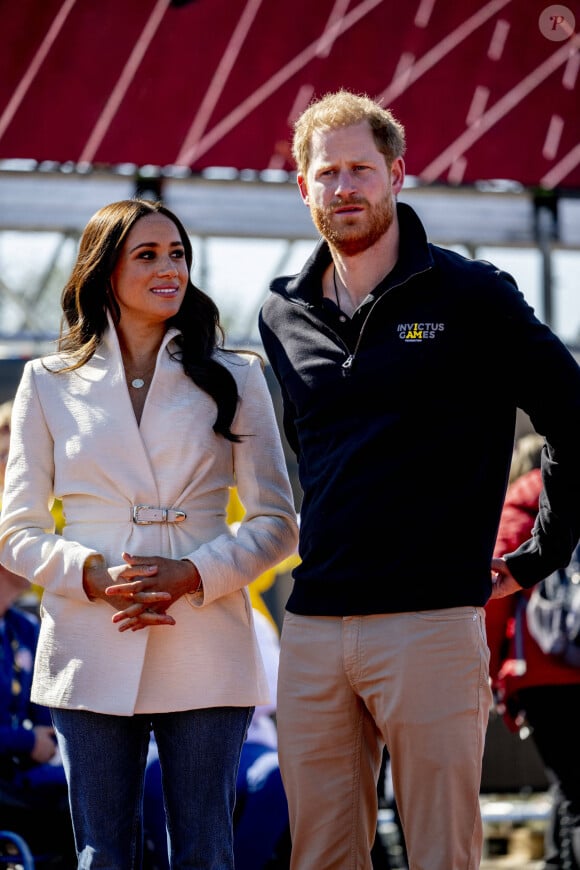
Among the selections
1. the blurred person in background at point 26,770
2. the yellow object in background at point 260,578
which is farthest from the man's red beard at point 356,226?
the yellow object in background at point 260,578

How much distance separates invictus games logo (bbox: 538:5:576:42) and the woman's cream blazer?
492cm

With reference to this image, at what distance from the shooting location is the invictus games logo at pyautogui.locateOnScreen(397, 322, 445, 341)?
6.74ft

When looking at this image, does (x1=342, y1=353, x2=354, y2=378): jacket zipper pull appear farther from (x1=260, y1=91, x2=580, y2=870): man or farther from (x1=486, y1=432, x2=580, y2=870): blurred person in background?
(x1=486, y1=432, x2=580, y2=870): blurred person in background

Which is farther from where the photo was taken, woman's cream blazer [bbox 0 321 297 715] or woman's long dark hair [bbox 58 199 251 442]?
woman's long dark hair [bbox 58 199 251 442]

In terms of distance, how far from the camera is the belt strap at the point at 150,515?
219cm

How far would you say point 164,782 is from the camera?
212 centimetres

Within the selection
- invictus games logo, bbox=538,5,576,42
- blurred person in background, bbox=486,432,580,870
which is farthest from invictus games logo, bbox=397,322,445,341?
invictus games logo, bbox=538,5,576,42

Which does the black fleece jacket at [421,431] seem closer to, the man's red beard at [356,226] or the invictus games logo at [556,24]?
the man's red beard at [356,226]

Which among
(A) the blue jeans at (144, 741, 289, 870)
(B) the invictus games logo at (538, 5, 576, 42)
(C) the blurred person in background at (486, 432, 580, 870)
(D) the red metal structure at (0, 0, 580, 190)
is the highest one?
(B) the invictus games logo at (538, 5, 576, 42)

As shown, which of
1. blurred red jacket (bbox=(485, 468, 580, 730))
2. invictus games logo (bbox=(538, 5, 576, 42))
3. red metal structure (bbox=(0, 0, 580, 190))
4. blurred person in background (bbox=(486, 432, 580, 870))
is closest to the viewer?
blurred red jacket (bbox=(485, 468, 580, 730))

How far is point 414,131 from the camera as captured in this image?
20.9 feet

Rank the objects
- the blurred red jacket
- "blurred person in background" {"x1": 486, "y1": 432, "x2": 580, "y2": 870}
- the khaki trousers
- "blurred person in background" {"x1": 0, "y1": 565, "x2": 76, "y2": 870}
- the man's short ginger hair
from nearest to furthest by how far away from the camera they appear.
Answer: the khaki trousers → the man's short ginger hair → "blurred person in background" {"x1": 0, "y1": 565, "x2": 76, "y2": 870} → the blurred red jacket → "blurred person in background" {"x1": 486, "y1": 432, "x2": 580, "y2": 870}

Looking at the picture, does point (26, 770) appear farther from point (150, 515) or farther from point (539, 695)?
point (539, 695)

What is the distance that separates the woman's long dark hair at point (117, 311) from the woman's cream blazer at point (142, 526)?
0.10ft
